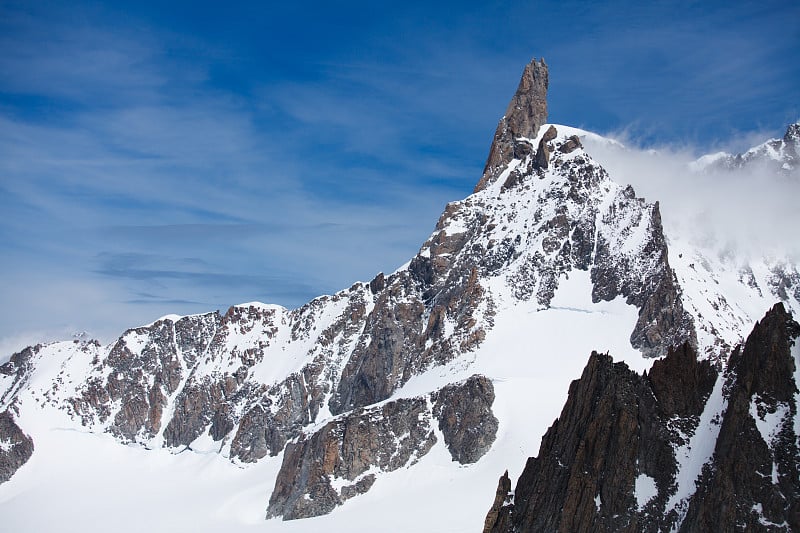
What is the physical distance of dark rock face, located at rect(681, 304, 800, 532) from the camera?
7594 centimetres

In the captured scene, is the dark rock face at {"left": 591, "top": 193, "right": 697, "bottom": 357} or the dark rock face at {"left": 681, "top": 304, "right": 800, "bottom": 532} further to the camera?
the dark rock face at {"left": 591, "top": 193, "right": 697, "bottom": 357}

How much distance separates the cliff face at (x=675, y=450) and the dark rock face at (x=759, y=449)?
0.28 ft

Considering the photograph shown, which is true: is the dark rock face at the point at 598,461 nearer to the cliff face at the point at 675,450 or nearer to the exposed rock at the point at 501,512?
the cliff face at the point at 675,450

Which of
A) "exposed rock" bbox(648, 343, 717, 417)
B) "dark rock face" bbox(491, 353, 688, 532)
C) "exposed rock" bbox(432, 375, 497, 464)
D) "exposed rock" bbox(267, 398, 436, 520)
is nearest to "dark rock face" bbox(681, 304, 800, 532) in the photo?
"exposed rock" bbox(648, 343, 717, 417)

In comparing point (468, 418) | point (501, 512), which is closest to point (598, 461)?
point (501, 512)

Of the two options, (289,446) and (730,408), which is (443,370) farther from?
(730,408)

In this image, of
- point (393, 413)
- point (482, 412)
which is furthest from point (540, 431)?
point (393, 413)

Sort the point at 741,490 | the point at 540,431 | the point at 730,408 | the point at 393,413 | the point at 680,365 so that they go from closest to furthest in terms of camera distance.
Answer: the point at 741,490 → the point at 730,408 → the point at 680,365 → the point at 540,431 → the point at 393,413

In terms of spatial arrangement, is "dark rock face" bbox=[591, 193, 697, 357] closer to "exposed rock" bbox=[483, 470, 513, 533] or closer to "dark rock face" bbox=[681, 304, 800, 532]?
"exposed rock" bbox=[483, 470, 513, 533]

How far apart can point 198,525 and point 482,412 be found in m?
60.2

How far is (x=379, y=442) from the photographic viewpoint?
17838 centimetres

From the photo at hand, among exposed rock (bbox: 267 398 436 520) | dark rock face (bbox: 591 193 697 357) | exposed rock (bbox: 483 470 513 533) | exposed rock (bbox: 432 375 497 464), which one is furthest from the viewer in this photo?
dark rock face (bbox: 591 193 697 357)

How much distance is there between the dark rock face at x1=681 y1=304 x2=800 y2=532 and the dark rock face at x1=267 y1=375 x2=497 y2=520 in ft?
292

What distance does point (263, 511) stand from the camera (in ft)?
622
